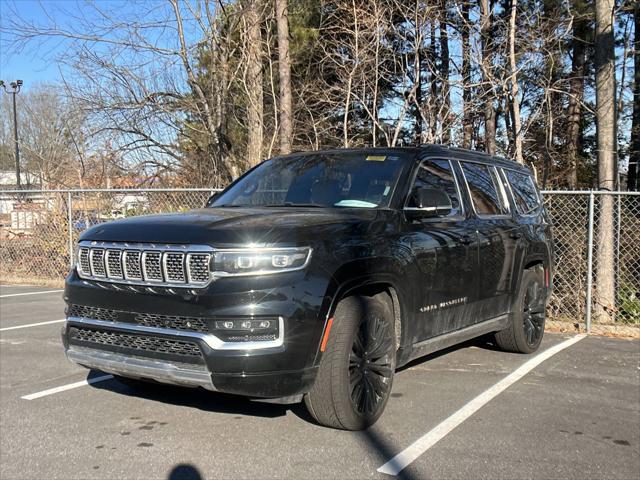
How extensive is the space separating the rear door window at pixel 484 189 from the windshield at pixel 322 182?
1020 millimetres

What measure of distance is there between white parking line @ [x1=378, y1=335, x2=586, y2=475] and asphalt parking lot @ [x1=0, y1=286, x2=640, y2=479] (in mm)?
17

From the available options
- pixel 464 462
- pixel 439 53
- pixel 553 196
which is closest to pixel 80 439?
pixel 464 462

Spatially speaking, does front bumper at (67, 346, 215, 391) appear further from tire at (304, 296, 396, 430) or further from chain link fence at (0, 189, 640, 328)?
chain link fence at (0, 189, 640, 328)

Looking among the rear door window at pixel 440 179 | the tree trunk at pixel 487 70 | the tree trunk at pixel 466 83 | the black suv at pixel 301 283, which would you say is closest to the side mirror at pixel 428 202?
the black suv at pixel 301 283

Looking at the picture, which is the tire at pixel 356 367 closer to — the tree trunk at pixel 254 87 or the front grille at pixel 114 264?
the front grille at pixel 114 264

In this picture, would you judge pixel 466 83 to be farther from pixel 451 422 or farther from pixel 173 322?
pixel 173 322

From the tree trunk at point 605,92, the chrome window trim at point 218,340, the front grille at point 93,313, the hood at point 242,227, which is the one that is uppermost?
the tree trunk at point 605,92

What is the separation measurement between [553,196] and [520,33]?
4.92 meters

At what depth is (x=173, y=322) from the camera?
368cm

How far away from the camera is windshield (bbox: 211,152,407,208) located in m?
4.76

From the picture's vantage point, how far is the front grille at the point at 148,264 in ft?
12.0

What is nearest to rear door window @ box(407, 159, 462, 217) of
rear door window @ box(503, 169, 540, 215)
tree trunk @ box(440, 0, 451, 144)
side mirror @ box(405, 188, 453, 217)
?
side mirror @ box(405, 188, 453, 217)

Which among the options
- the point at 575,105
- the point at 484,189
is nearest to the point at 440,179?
the point at 484,189

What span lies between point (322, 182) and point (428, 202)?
3.13ft
